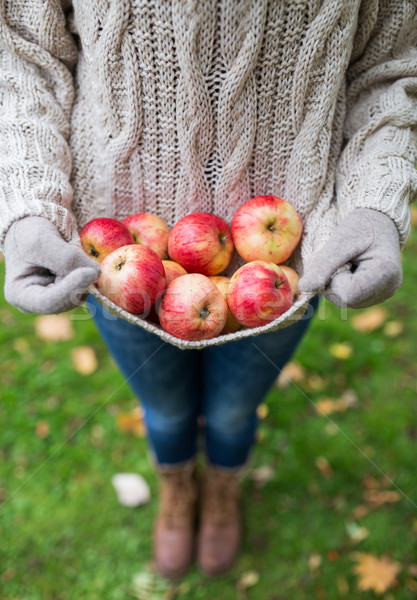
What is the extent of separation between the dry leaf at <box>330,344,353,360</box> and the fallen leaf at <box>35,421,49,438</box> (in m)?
1.53

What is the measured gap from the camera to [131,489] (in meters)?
2.13

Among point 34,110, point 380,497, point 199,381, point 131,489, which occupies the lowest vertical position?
point 131,489

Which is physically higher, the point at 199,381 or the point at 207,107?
the point at 207,107

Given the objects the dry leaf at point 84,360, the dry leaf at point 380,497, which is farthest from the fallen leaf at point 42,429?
the dry leaf at point 380,497

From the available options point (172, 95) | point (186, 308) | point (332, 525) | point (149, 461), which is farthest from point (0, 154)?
point (332, 525)

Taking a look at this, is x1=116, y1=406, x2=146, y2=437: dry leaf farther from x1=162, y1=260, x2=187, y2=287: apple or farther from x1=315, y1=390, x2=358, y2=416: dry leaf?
x1=162, y1=260, x2=187, y2=287: apple

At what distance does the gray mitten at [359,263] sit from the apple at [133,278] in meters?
0.35

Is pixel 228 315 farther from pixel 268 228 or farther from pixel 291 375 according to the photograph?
pixel 291 375

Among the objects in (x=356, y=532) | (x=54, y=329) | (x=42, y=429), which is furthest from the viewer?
(x=54, y=329)

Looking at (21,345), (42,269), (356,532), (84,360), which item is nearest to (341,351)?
(356,532)

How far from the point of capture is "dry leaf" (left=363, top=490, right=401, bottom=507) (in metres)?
2.10

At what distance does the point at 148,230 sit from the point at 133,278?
22 centimetres

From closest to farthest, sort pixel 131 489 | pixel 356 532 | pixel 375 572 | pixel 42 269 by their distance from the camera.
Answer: pixel 42 269, pixel 375 572, pixel 356 532, pixel 131 489

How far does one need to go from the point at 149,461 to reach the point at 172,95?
166 cm
